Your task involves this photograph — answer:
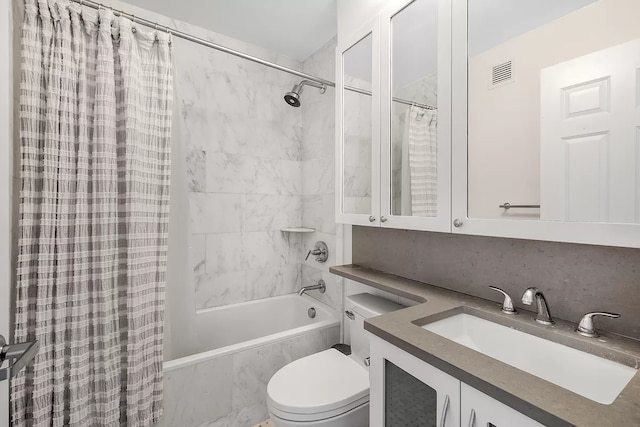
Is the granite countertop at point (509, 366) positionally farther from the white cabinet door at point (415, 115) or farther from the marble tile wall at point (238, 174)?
the marble tile wall at point (238, 174)

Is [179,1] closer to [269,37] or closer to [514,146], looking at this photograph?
[269,37]

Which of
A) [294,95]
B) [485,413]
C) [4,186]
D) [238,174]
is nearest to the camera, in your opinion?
[485,413]

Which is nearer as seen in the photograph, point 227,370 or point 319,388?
point 319,388

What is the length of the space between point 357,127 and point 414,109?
39 centimetres

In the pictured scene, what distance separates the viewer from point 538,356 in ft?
2.72

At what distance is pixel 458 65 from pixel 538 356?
1.02m

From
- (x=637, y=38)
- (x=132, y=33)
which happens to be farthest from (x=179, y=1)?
(x=637, y=38)

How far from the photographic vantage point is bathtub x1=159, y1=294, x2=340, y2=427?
145cm

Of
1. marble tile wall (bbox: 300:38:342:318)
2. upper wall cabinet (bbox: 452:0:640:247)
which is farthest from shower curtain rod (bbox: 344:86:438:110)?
marble tile wall (bbox: 300:38:342:318)

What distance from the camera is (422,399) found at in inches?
30.7

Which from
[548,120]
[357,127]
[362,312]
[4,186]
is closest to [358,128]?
[357,127]

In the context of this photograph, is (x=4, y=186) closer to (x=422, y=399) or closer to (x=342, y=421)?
(x=422, y=399)

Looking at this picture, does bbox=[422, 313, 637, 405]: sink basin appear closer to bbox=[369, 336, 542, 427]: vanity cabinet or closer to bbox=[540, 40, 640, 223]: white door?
bbox=[369, 336, 542, 427]: vanity cabinet

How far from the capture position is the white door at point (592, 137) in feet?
2.34
